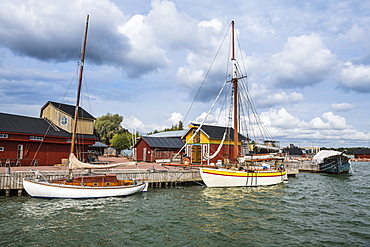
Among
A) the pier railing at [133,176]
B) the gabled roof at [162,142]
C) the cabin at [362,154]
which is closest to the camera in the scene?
the pier railing at [133,176]

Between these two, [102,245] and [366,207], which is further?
[366,207]

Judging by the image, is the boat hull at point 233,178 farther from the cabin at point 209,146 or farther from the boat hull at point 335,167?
the boat hull at point 335,167

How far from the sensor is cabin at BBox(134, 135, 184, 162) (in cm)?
4694

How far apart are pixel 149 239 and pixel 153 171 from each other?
49.9 feet

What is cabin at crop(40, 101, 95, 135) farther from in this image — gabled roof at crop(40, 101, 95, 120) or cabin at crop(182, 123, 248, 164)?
cabin at crop(182, 123, 248, 164)

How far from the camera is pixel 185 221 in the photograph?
15.9 meters

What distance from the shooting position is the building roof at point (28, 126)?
30.6 metres

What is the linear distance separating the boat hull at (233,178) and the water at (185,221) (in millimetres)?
4423

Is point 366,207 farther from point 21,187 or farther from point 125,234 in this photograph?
point 21,187

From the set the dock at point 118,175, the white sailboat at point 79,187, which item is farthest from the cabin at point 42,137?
the white sailboat at point 79,187

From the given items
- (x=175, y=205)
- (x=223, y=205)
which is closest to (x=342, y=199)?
(x=223, y=205)

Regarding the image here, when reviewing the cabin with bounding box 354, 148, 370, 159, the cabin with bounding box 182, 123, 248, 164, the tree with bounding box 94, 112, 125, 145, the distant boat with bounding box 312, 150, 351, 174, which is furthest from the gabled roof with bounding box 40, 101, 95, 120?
the cabin with bounding box 354, 148, 370, 159

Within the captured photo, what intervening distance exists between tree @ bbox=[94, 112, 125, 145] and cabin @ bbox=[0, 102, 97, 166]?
4831 centimetres

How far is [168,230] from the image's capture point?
1420cm
